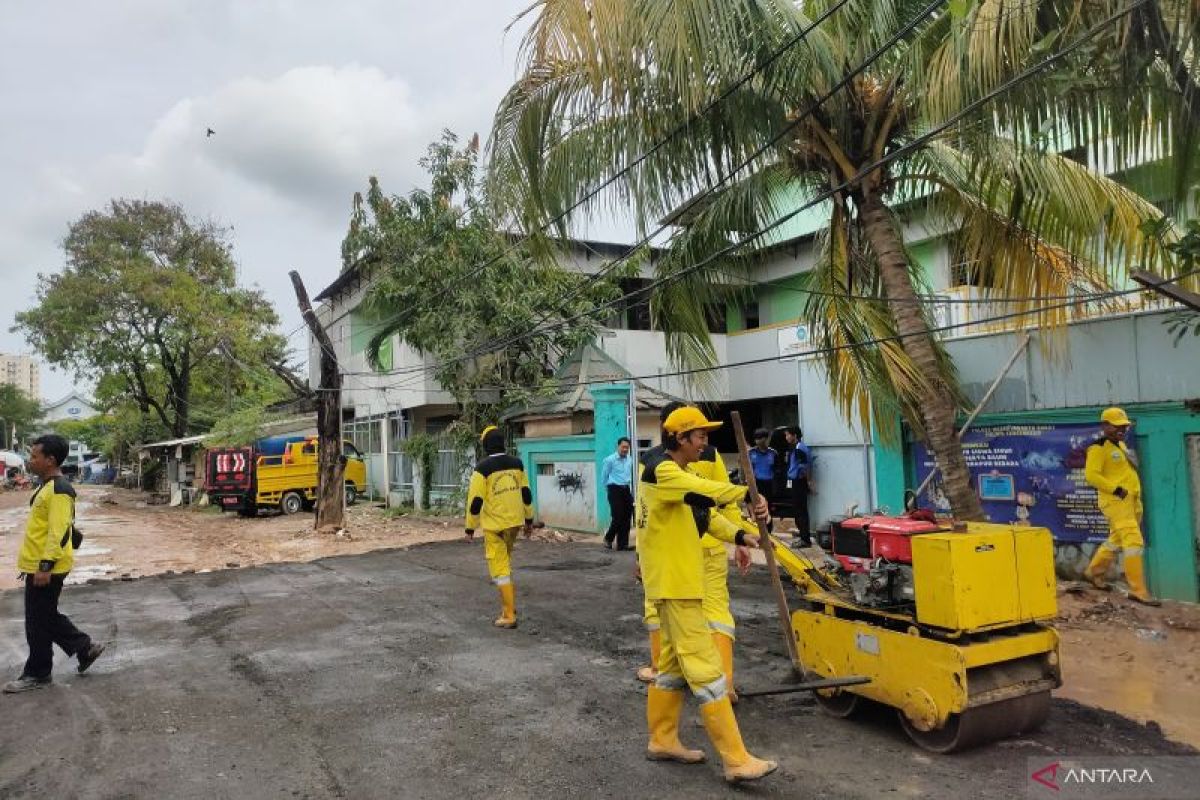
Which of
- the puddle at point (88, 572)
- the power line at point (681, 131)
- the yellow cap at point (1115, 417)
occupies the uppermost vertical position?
the power line at point (681, 131)

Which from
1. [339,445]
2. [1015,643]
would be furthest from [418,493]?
[1015,643]

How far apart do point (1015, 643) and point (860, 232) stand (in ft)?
17.5

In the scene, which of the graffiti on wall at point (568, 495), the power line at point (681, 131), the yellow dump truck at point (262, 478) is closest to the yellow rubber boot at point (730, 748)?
the power line at point (681, 131)

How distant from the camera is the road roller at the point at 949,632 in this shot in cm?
416

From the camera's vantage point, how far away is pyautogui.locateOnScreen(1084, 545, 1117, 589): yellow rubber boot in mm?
7816

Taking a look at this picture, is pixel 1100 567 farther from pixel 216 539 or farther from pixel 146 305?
pixel 146 305

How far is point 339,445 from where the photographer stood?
1722 cm

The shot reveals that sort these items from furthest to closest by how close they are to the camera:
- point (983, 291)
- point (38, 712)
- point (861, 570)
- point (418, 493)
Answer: point (418, 493), point (983, 291), point (38, 712), point (861, 570)

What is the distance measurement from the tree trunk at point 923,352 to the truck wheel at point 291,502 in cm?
1949

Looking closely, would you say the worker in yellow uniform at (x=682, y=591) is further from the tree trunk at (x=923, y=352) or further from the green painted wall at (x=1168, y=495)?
the green painted wall at (x=1168, y=495)

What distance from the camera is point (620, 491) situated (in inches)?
493

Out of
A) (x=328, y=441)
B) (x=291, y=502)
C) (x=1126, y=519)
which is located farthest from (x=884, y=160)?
(x=291, y=502)

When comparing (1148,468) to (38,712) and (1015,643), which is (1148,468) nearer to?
(1015,643)

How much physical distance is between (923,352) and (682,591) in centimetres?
423
